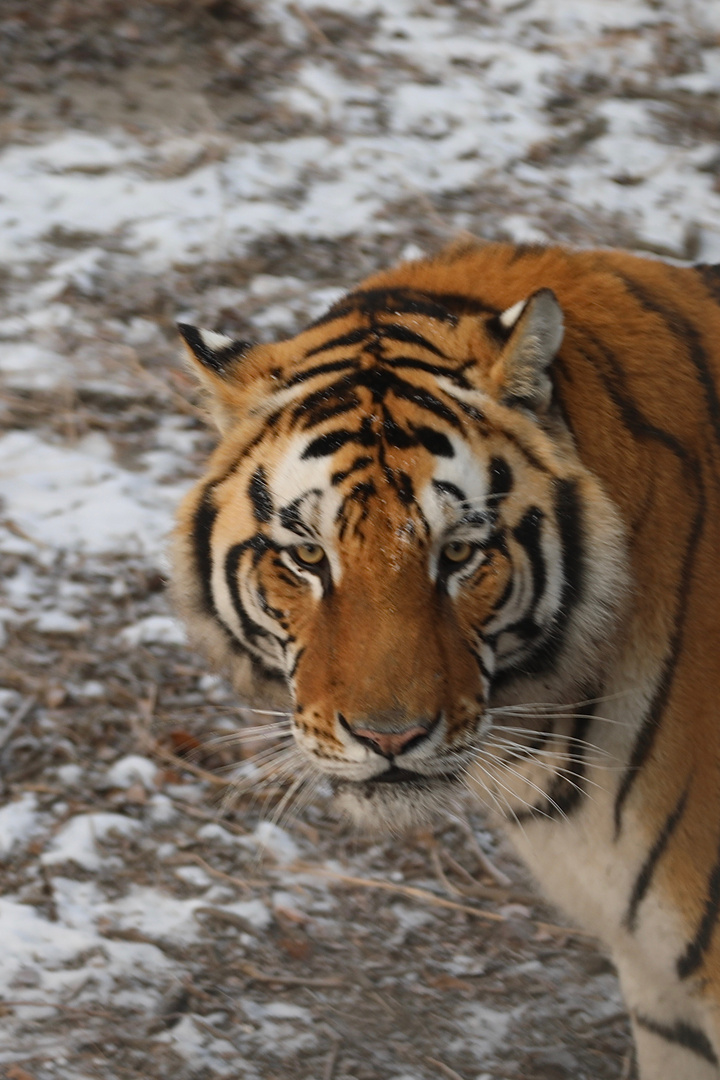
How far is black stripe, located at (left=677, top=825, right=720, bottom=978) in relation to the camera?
1.73 meters

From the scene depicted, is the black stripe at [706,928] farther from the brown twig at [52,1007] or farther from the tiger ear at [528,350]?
the brown twig at [52,1007]

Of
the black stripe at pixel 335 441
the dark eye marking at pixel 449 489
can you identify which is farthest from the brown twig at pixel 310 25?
the dark eye marking at pixel 449 489

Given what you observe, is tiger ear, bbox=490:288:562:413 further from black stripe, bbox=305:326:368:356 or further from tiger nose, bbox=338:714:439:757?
tiger nose, bbox=338:714:439:757

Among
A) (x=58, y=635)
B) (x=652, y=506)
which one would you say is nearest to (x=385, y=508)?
(x=652, y=506)

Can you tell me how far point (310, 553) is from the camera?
1657 mm

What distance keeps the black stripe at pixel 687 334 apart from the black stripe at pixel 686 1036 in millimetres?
957

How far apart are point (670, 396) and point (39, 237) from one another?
3.01 meters

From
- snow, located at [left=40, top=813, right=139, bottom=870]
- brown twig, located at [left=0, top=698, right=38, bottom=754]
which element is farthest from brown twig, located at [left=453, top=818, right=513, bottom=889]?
brown twig, located at [left=0, top=698, right=38, bottom=754]

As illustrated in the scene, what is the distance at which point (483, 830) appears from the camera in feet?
9.70

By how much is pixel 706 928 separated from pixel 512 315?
34.5 inches

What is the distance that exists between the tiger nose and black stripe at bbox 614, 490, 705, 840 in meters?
0.35

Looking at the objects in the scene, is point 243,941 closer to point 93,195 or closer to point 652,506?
point 652,506

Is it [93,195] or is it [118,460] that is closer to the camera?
[118,460]

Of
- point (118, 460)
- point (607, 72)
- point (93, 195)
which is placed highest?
point (607, 72)
